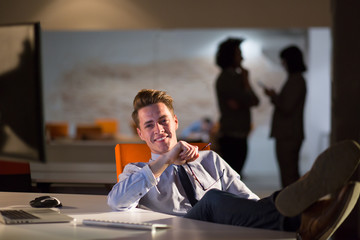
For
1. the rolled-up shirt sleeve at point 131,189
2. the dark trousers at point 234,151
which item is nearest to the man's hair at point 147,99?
the rolled-up shirt sleeve at point 131,189

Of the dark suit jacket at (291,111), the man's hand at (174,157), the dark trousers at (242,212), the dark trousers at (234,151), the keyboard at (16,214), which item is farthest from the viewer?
the dark suit jacket at (291,111)

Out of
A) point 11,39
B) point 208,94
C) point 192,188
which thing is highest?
point 208,94

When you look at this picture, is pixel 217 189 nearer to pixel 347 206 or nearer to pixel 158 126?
pixel 158 126

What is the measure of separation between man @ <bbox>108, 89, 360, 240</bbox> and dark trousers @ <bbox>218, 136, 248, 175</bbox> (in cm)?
287

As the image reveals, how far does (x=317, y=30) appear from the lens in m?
6.69

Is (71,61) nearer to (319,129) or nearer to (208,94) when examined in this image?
(208,94)

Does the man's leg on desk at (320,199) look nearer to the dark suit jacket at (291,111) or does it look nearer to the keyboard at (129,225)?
the keyboard at (129,225)

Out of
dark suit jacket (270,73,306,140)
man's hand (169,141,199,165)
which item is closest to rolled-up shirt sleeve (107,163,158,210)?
man's hand (169,141,199,165)

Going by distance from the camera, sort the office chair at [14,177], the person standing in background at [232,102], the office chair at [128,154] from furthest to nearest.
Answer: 1. the person standing in background at [232,102]
2. the office chair at [14,177]
3. the office chair at [128,154]

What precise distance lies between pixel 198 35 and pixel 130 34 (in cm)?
94

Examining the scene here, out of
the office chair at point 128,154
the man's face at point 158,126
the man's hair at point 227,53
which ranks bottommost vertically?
the office chair at point 128,154

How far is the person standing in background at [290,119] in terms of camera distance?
19.7ft

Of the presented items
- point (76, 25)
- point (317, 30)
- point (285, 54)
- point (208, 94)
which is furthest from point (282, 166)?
point (76, 25)

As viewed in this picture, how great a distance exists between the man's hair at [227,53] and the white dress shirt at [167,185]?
318 cm
